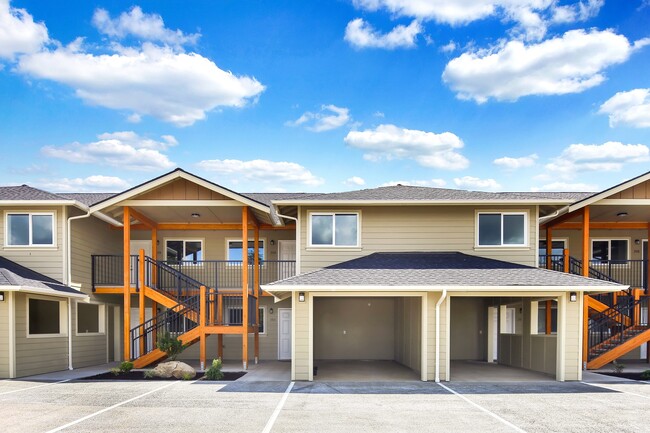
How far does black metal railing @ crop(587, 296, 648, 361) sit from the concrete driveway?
2748 millimetres

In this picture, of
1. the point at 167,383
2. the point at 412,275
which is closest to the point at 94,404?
the point at 167,383

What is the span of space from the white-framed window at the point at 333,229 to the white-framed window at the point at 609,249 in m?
10.0

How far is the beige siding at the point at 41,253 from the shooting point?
560 inches

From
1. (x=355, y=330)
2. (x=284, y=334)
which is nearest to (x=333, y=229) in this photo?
(x=355, y=330)

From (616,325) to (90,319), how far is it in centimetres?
1719

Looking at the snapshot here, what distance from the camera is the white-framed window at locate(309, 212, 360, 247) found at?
14.0 m

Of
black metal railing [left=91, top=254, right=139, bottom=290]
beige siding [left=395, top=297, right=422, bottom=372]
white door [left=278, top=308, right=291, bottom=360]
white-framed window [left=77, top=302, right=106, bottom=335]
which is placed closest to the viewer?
beige siding [left=395, top=297, right=422, bottom=372]

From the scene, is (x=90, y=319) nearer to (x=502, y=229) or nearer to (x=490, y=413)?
(x=490, y=413)

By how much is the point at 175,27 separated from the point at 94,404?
13.3m

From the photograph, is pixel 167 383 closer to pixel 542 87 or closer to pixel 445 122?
pixel 445 122

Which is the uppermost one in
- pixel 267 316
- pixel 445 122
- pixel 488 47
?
pixel 488 47

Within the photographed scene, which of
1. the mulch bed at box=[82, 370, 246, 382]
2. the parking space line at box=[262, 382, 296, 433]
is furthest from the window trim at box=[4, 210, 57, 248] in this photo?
the parking space line at box=[262, 382, 296, 433]

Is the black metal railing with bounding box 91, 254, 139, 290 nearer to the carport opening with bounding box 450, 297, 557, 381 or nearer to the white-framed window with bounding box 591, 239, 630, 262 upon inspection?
the carport opening with bounding box 450, 297, 557, 381

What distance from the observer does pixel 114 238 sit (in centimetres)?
1788
